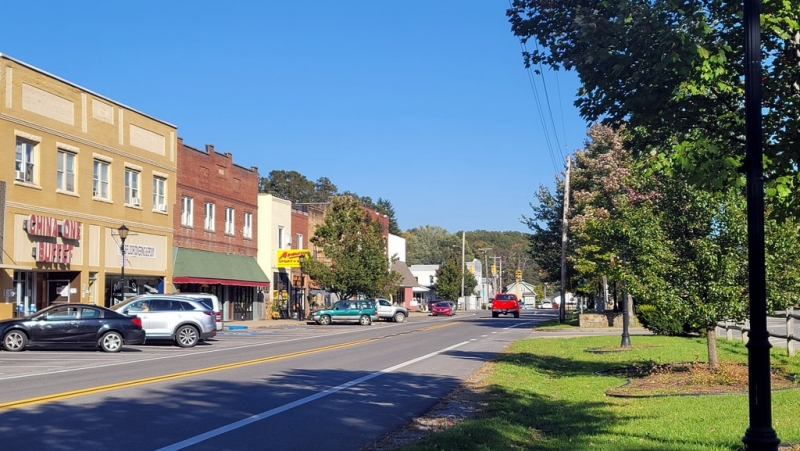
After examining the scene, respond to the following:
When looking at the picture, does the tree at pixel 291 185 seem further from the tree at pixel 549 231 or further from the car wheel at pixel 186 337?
the car wheel at pixel 186 337

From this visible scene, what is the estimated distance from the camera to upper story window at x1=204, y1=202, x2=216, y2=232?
4931 centimetres

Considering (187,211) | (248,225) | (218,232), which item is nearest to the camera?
(187,211)

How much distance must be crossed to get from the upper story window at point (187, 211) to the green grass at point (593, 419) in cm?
3137

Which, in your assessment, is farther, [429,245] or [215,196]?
[429,245]

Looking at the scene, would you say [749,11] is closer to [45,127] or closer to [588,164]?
[45,127]

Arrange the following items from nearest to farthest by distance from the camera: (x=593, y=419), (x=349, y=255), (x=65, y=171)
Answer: (x=593, y=419) → (x=65, y=171) → (x=349, y=255)

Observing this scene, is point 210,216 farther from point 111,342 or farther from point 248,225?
point 111,342

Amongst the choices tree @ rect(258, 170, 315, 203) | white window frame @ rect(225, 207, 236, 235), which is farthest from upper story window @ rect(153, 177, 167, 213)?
tree @ rect(258, 170, 315, 203)

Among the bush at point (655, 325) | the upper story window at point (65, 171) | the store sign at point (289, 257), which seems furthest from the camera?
the store sign at point (289, 257)

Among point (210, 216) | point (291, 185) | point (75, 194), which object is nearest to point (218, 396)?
point (75, 194)

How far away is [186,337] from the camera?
28641 millimetres

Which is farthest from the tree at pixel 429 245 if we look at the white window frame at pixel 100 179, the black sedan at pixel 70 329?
the black sedan at pixel 70 329

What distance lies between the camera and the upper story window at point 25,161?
3247 cm

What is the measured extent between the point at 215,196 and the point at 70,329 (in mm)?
25492
